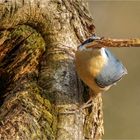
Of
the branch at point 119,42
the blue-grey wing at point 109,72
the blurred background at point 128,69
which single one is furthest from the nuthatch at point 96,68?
the blurred background at point 128,69

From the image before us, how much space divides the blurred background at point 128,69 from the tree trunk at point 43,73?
2.00 m

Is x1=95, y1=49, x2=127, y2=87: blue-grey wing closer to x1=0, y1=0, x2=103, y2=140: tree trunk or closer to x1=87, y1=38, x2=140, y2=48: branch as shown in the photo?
x1=0, y1=0, x2=103, y2=140: tree trunk

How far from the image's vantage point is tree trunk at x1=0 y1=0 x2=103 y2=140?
2.26 m

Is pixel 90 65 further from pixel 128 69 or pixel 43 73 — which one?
pixel 128 69

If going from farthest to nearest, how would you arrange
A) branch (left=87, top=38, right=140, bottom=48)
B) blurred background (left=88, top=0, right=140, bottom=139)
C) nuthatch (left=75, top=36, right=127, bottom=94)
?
blurred background (left=88, top=0, right=140, bottom=139), nuthatch (left=75, top=36, right=127, bottom=94), branch (left=87, top=38, right=140, bottom=48)

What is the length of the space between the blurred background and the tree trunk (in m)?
2.00

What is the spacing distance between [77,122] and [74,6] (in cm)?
67

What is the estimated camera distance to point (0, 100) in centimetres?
247

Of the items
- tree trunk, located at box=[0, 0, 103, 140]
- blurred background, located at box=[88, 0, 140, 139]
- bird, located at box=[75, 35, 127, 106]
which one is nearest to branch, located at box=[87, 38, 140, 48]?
bird, located at box=[75, 35, 127, 106]

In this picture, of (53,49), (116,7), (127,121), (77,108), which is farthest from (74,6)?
(116,7)

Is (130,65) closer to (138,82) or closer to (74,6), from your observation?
(138,82)

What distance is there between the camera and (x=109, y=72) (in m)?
2.49

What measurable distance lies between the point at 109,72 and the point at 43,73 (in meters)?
0.32

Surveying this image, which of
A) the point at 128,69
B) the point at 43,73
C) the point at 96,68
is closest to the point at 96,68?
the point at 96,68
